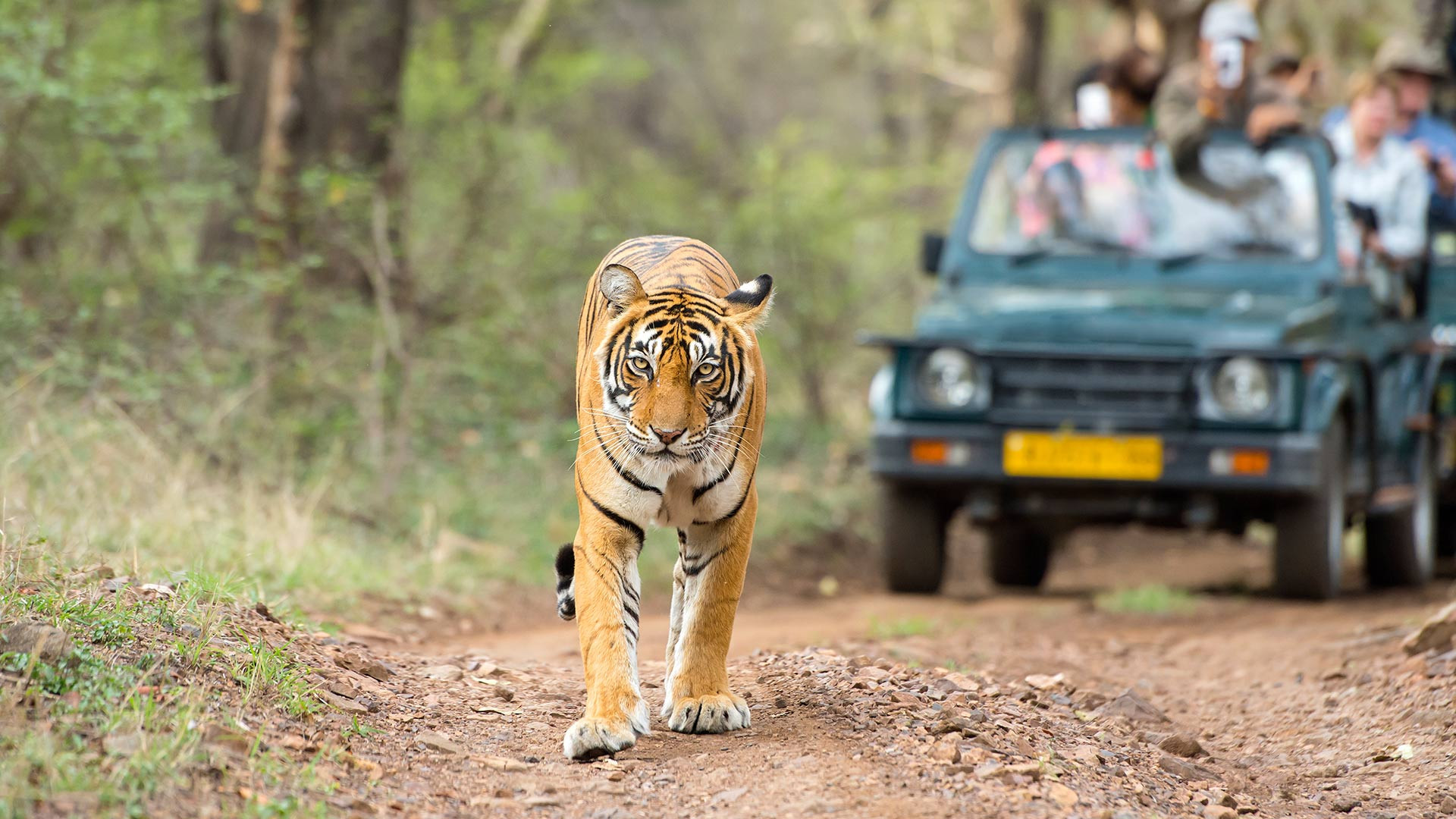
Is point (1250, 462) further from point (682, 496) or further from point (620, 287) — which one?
point (620, 287)

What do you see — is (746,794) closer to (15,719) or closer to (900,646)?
(15,719)

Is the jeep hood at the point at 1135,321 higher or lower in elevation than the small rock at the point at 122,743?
higher

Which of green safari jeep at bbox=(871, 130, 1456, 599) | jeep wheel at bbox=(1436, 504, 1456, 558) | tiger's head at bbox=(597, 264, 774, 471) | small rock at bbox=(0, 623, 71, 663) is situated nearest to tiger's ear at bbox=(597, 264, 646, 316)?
tiger's head at bbox=(597, 264, 774, 471)

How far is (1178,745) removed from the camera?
15.2 ft

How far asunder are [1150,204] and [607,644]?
514 centimetres

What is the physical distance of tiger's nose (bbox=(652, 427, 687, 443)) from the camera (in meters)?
4.02

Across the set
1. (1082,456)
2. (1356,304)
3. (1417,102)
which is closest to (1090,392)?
(1082,456)

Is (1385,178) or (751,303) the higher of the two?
(1385,178)

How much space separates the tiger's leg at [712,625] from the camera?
4.38 metres

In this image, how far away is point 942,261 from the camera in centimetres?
859

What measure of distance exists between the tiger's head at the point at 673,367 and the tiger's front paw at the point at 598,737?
65 centimetres

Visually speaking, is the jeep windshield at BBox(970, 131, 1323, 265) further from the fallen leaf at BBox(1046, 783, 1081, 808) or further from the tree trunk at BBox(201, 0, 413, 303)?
the fallen leaf at BBox(1046, 783, 1081, 808)

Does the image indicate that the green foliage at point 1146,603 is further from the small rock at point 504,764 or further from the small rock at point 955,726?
the small rock at point 504,764

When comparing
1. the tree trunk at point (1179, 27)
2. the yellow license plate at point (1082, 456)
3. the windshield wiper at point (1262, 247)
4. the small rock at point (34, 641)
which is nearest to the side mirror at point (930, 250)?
the yellow license plate at point (1082, 456)
